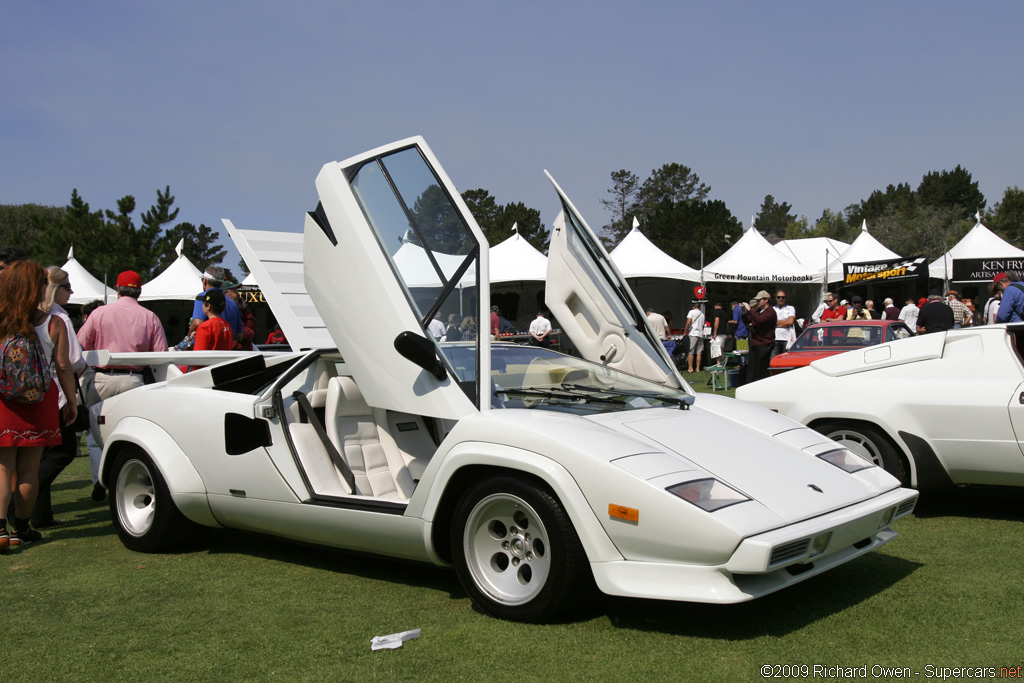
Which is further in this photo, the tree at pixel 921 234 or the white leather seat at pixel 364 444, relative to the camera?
the tree at pixel 921 234

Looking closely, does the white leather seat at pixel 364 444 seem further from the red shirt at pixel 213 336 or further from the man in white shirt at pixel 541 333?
the man in white shirt at pixel 541 333

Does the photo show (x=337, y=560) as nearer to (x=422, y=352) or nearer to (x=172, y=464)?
(x=172, y=464)

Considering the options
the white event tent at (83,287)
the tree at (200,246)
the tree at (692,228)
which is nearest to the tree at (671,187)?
the tree at (692,228)

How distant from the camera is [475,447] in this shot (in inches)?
144

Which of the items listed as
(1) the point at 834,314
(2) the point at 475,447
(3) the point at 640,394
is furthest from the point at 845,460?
(1) the point at 834,314

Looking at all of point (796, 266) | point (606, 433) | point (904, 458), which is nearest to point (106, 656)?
point (606, 433)

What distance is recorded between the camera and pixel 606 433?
11.9ft

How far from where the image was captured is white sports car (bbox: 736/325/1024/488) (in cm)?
514

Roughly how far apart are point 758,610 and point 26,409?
14.4ft

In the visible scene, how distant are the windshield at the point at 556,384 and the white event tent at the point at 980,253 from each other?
83.9 ft

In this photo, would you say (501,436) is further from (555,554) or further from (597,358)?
(597,358)

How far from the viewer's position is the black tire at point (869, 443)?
5.48 metres

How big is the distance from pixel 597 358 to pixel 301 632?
2.31 m

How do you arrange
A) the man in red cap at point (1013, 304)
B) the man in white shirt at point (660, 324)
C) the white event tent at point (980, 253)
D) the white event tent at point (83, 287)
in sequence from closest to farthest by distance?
the man in red cap at point (1013, 304) → the man in white shirt at point (660, 324) → the white event tent at point (83, 287) → the white event tent at point (980, 253)
